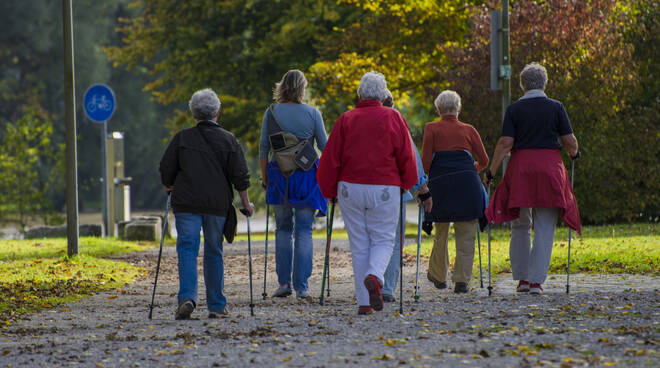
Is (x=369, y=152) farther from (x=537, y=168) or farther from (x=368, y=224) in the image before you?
(x=537, y=168)

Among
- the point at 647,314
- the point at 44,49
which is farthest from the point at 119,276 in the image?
the point at 44,49

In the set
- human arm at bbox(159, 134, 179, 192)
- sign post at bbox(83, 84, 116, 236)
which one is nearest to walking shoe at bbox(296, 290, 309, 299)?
human arm at bbox(159, 134, 179, 192)

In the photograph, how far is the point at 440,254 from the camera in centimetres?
933

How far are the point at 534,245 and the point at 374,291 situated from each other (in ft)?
6.52

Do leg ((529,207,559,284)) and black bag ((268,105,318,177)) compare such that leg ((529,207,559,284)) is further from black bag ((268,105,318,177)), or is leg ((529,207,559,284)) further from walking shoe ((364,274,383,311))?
black bag ((268,105,318,177))

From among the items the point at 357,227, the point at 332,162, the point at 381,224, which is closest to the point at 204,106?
the point at 332,162

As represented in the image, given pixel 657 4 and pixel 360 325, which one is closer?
pixel 360 325

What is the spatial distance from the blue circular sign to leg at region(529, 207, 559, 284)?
11790mm

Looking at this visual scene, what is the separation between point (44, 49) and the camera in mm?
48812

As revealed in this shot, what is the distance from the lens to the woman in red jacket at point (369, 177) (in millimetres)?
7598

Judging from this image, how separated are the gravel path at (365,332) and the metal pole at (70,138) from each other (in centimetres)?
374

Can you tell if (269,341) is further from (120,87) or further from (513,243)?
(120,87)

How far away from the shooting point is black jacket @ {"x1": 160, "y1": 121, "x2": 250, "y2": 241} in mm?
7723

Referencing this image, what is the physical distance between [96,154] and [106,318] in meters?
46.2
